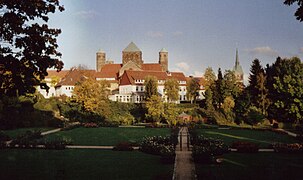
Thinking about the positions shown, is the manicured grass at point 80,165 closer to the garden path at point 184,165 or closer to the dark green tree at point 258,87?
the garden path at point 184,165

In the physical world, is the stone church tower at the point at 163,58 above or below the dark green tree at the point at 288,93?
above

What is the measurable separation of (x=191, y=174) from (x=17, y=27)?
10575 mm

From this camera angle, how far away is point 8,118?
43.5m

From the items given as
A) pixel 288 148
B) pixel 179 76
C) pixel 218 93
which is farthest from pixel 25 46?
pixel 179 76

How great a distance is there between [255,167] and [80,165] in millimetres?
9694

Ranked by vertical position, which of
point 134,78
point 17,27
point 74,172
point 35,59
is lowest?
point 74,172

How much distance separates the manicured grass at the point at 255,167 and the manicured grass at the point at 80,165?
7.46 ft

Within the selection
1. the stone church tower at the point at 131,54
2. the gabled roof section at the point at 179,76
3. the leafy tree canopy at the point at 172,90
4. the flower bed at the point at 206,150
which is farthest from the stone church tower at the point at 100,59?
the flower bed at the point at 206,150

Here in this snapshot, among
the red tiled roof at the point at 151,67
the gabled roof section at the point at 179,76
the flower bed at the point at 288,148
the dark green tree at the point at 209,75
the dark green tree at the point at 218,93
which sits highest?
the red tiled roof at the point at 151,67

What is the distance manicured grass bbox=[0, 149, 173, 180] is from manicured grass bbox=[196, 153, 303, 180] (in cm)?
227

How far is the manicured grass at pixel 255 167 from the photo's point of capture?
55.9ft

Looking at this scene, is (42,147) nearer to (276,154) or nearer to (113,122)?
(276,154)

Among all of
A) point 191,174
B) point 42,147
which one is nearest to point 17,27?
point 191,174

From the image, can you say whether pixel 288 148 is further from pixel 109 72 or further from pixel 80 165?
pixel 109 72
